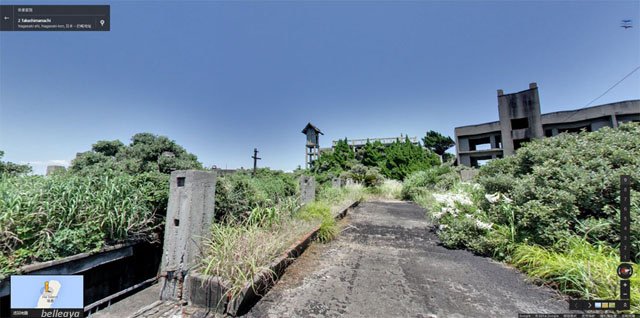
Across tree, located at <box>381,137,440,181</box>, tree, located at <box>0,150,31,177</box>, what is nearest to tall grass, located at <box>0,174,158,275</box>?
tree, located at <box>0,150,31,177</box>

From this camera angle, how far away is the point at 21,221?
2340 mm

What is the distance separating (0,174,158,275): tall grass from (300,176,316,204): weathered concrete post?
3435 mm

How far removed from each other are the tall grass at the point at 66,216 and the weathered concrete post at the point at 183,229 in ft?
3.67

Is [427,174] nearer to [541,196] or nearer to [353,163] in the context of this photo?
[353,163]

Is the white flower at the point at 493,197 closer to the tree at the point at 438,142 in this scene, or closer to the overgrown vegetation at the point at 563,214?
the overgrown vegetation at the point at 563,214

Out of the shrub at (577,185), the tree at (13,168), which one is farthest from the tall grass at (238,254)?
the tree at (13,168)

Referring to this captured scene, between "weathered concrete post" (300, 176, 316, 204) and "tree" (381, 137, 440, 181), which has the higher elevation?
"tree" (381, 137, 440, 181)

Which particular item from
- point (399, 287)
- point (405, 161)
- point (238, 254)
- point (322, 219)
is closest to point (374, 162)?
point (405, 161)

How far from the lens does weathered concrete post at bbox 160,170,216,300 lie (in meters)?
2.33

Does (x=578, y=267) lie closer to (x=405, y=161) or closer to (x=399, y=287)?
(x=399, y=287)

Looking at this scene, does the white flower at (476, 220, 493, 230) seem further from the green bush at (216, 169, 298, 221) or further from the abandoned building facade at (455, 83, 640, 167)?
the abandoned building facade at (455, 83, 640, 167)

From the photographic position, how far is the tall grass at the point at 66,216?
88.8 inches

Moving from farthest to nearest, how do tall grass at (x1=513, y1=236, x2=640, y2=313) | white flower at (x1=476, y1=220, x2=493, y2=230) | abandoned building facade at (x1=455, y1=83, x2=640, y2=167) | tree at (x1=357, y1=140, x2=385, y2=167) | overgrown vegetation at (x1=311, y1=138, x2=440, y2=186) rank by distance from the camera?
1. tree at (x1=357, y1=140, x2=385, y2=167)
2. overgrown vegetation at (x1=311, y1=138, x2=440, y2=186)
3. abandoned building facade at (x1=455, y1=83, x2=640, y2=167)
4. white flower at (x1=476, y1=220, x2=493, y2=230)
5. tall grass at (x1=513, y1=236, x2=640, y2=313)

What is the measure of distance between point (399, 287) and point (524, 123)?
2286 cm
